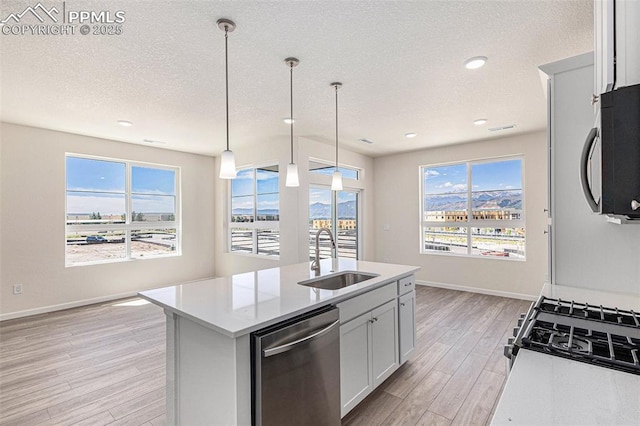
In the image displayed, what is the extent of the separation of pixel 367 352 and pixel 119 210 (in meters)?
4.88

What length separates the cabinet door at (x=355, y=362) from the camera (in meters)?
1.94

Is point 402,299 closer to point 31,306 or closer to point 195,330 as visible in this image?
point 195,330

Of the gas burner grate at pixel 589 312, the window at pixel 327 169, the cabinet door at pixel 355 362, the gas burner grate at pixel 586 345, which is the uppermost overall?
the window at pixel 327 169

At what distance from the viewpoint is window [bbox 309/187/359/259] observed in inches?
202

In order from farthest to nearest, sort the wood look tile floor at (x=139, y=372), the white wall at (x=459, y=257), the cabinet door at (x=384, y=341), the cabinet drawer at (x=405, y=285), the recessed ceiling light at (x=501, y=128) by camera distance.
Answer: the white wall at (x=459, y=257) → the recessed ceiling light at (x=501, y=128) → the cabinet drawer at (x=405, y=285) → the cabinet door at (x=384, y=341) → the wood look tile floor at (x=139, y=372)

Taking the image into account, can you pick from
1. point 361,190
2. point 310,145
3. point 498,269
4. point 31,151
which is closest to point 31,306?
point 31,151

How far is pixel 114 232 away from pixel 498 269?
6.48m

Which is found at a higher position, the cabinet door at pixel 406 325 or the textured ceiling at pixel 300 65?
the textured ceiling at pixel 300 65

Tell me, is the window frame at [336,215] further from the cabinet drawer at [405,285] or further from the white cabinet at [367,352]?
the white cabinet at [367,352]

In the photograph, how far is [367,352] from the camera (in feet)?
7.05

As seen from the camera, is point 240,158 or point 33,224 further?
point 240,158

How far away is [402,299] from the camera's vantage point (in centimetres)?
257

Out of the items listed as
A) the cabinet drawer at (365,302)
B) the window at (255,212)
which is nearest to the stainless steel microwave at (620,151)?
the cabinet drawer at (365,302)

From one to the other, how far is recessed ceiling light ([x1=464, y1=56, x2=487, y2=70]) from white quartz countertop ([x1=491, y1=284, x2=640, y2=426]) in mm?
2299
